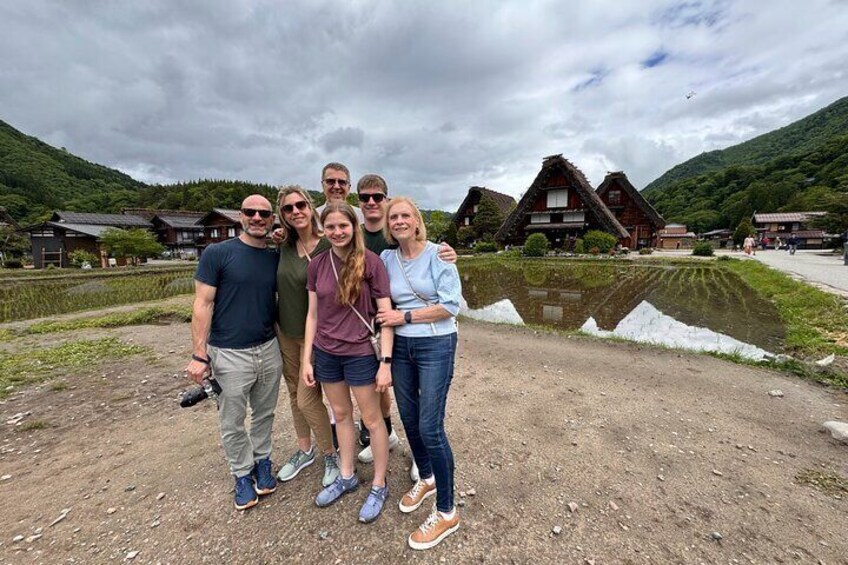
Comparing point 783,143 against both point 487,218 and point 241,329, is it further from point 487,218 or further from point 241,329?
point 241,329

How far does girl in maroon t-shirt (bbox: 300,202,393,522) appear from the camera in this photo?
2.08m

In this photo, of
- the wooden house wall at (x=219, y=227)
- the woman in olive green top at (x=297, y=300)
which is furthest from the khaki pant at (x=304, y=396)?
the wooden house wall at (x=219, y=227)

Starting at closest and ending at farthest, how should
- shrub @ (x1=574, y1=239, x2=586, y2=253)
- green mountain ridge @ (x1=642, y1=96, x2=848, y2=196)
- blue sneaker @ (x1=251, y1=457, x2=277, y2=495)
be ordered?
blue sneaker @ (x1=251, y1=457, x2=277, y2=495) → shrub @ (x1=574, y1=239, x2=586, y2=253) → green mountain ridge @ (x1=642, y1=96, x2=848, y2=196)

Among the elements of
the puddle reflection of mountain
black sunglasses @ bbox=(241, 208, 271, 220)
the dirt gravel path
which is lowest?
the dirt gravel path

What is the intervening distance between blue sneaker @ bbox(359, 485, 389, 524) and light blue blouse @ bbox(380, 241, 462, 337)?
117cm

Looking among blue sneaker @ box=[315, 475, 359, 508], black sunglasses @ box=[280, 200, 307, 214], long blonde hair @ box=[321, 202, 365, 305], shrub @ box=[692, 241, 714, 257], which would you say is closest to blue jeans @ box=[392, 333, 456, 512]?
long blonde hair @ box=[321, 202, 365, 305]

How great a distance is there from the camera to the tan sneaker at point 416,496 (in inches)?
90.2

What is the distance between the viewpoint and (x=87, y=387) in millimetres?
4477

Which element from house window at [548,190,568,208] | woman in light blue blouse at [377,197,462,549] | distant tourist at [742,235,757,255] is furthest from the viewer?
house window at [548,190,568,208]

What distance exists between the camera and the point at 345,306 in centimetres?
214

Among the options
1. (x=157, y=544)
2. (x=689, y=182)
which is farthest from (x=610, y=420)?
(x=689, y=182)

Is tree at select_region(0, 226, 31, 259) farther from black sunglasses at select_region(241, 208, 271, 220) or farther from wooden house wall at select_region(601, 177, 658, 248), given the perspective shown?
wooden house wall at select_region(601, 177, 658, 248)

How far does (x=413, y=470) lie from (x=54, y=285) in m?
22.9

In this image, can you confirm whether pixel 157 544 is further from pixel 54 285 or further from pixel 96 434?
pixel 54 285
